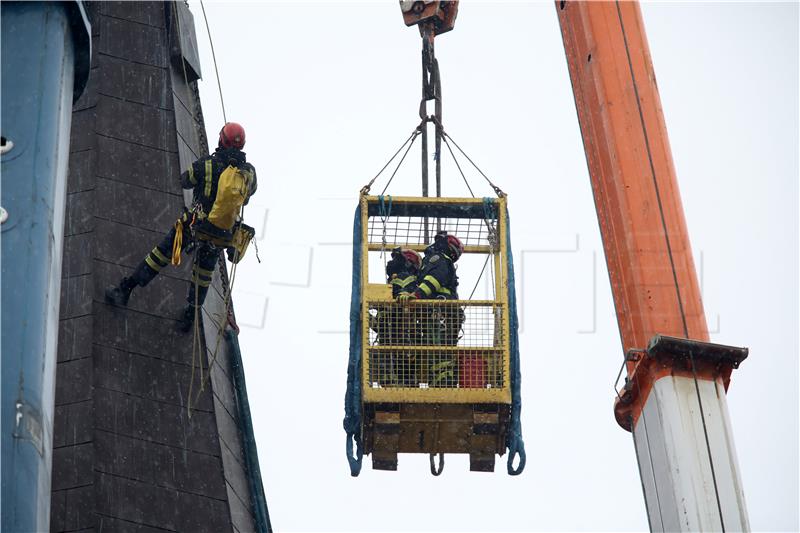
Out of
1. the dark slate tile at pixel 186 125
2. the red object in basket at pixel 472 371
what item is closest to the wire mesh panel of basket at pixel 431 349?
the red object in basket at pixel 472 371

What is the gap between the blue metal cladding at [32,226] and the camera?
13469 mm

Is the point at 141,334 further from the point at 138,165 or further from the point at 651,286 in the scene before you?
the point at 651,286

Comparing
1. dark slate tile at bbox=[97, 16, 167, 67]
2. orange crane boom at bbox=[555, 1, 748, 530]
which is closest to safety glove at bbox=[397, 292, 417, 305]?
orange crane boom at bbox=[555, 1, 748, 530]

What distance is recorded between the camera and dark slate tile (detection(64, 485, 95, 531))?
18141 millimetres

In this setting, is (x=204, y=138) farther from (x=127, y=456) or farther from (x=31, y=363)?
(x=31, y=363)

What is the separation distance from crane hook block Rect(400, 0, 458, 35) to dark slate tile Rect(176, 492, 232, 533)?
650 cm

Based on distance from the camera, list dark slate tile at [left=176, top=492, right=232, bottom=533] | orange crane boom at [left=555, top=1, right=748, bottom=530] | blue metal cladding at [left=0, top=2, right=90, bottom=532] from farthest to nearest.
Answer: dark slate tile at [left=176, top=492, right=232, bottom=533], orange crane boom at [left=555, top=1, right=748, bottom=530], blue metal cladding at [left=0, top=2, right=90, bottom=532]

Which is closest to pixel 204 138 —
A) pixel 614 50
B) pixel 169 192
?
pixel 169 192

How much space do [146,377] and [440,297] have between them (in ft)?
12.1

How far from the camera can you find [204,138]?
75.5 feet

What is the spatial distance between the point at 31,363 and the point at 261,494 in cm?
756

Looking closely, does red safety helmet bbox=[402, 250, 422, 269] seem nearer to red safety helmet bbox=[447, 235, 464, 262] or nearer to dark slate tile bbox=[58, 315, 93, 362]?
red safety helmet bbox=[447, 235, 464, 262]

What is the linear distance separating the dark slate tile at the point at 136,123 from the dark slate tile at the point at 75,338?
9.99ft

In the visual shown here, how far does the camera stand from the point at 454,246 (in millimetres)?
19250
